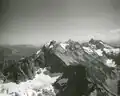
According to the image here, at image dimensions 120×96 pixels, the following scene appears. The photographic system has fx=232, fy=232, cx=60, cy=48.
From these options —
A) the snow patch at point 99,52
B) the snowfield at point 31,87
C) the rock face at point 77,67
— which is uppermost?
the snow patch at point 99,52

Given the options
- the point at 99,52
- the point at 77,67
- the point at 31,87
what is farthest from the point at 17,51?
the point at 99,52

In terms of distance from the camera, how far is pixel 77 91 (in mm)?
1353

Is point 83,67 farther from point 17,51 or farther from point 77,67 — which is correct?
point 17,51

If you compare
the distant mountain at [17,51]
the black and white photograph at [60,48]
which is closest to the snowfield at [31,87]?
the black and white photograph at [60,48]

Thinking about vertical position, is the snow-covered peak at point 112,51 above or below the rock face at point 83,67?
above

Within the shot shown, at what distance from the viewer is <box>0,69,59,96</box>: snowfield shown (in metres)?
1.37

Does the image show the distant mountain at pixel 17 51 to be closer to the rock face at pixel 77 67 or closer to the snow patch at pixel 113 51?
the rock face at pixel 77 67

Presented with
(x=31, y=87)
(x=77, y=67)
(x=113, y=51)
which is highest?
(x=113, y=51)

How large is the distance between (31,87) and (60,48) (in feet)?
0.96

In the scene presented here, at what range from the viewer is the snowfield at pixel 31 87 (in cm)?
137

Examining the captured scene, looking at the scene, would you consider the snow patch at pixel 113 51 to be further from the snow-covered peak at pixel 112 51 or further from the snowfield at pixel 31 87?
the snowfield at pixel 31 87

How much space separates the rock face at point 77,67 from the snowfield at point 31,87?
0.10 ft

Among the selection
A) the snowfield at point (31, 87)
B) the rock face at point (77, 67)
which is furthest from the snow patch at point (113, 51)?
the snowfield at point (31, 87)

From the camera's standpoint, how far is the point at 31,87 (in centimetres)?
139
